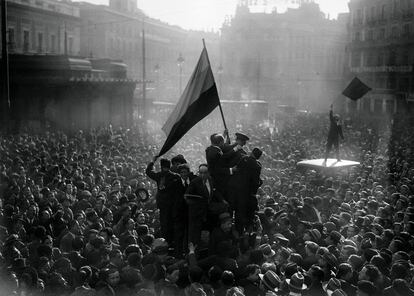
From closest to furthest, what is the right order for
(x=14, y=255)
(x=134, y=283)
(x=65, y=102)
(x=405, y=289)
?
1. (x=405, y=289)
2. (x=134, y=283)
3. (x=14, y=255)
4. (x=65, y=102)

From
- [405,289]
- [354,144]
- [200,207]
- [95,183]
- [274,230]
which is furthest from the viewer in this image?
[354,144]

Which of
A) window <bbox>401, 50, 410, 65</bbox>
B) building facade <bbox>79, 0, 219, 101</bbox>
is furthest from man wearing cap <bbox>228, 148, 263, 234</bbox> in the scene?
window <bbox>401, 50, 410, 65</bbox>

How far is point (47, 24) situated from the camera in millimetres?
53625

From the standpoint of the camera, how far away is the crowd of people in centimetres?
771

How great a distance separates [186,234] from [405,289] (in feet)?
13.6

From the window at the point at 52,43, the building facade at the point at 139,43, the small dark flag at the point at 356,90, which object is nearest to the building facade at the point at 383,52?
the building facade at the point at 139,43

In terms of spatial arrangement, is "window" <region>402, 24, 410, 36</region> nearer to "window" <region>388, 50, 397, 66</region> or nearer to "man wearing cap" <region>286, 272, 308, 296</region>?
"window" <region>388, 50, 397, 66</region>

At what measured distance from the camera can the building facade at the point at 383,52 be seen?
182 ft

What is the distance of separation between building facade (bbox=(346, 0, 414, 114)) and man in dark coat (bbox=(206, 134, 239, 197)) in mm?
43301

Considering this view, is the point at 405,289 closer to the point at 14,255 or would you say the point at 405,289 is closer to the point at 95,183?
the point at 14,255

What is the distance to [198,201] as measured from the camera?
9.52 m

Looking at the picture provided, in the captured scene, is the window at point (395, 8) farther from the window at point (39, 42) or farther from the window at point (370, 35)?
the window at point (39, 42)

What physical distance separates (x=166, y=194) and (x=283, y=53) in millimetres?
82193

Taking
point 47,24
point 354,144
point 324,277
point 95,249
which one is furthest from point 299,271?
point 47,24
